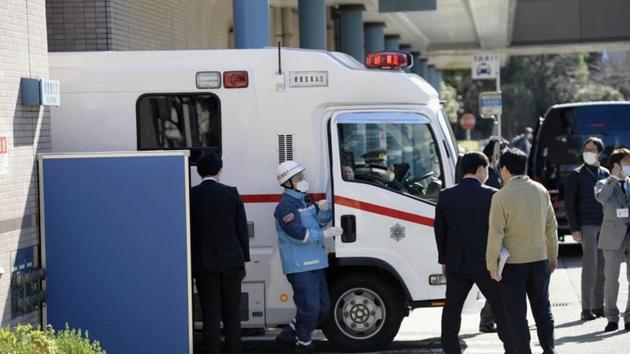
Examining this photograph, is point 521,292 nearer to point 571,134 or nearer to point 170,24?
point 170,24

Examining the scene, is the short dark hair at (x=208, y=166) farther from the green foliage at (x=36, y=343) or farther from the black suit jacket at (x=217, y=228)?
the green foliage at (x=36, y=343)

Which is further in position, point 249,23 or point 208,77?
point 249,23

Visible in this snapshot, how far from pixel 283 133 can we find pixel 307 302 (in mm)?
1517

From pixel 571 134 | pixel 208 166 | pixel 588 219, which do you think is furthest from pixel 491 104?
pixel 208 166

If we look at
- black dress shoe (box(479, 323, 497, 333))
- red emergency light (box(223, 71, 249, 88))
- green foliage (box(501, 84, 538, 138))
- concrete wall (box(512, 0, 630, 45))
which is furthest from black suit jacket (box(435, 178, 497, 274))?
green foliage (box(501, 84, 538, 138))

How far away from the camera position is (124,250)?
9.10m

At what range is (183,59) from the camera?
10180 millimetres

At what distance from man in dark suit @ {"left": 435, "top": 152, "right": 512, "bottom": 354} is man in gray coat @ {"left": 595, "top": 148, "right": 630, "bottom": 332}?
3011 mm

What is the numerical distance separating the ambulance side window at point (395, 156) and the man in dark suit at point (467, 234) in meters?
1.50

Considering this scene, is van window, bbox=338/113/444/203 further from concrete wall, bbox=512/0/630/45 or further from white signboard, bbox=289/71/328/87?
concrete wall, bbox=512/0/630/45

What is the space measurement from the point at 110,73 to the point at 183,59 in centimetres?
65

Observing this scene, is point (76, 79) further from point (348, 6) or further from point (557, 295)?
point (348, 6)

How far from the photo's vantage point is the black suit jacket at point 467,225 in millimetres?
8672

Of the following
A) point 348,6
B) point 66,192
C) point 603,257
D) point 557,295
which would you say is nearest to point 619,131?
point 557,295
